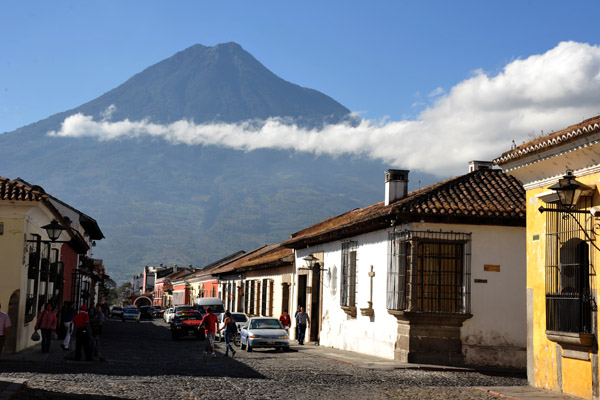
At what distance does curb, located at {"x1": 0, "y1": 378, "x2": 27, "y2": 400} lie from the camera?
1173cm

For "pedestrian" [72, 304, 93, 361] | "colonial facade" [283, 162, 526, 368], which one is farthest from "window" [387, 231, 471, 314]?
"pedestrian" [72, 304, 93, 361]

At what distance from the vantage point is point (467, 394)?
14344 millimetres

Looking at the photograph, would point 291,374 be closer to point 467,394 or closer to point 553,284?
point 467,394

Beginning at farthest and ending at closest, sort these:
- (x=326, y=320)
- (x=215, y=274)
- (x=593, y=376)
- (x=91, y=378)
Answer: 1. (x=215, y=274)
2. (x=326, y=320)
3. (x=91, y=378)
4. (x=593, y=376)

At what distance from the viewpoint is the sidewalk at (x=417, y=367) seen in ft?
44.5

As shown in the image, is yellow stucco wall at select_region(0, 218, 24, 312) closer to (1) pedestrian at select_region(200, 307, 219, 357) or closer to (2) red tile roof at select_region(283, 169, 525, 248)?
(1) pedestrian at select_region(200, 307, 219, 357)

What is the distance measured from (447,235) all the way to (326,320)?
31.5 feet

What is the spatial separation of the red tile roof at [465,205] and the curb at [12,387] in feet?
34.9

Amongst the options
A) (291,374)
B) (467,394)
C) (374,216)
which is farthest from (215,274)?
(467,394)

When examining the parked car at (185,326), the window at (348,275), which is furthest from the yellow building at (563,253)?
the parked car at (185,326)

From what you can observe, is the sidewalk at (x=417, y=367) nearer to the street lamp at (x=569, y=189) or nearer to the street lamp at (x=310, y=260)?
the street lamp at (x=310, y=260)

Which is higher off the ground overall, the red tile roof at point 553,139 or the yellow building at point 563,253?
the red tile roof at point 553,139

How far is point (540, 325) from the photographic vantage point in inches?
578

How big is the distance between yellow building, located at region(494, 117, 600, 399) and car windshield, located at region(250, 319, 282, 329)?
41.8 feet
